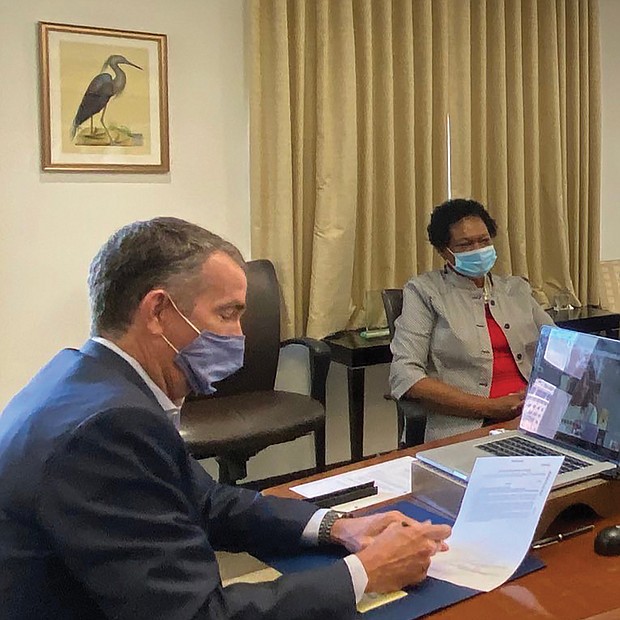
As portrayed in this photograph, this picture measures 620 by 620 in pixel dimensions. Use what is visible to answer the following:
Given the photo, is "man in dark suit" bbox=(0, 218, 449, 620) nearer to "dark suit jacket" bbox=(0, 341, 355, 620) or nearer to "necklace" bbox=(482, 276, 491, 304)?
"dark suit jacket" bbox=(0, 341, 355, 620)

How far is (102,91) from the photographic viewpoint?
9.69 feet

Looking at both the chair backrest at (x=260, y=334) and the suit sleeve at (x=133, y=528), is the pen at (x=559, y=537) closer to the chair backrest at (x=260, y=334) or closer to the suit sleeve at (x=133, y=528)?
the suit sleeve at (x=133, y=528)

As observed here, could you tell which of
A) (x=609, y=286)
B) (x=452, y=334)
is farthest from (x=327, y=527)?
(x=609, y=286)

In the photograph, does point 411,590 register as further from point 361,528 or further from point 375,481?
point 375,481

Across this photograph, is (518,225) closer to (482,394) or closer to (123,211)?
(482,394)

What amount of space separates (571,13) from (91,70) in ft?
7.20

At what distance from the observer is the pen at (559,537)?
1362 mm

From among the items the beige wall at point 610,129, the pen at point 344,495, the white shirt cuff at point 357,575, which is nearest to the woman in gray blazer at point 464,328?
the pen at point 344,495

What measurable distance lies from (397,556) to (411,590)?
0.05 m

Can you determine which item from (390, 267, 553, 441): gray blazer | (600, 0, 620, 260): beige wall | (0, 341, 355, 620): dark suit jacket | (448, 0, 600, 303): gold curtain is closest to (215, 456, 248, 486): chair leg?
(390, 267, 553, 441): gray blazer

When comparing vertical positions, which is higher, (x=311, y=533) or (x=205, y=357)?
(x=205, y=357)

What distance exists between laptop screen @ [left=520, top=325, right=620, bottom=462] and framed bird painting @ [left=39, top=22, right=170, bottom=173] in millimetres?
1843

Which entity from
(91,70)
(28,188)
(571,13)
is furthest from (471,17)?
(28,188)

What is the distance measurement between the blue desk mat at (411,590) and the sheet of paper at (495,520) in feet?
0.06
